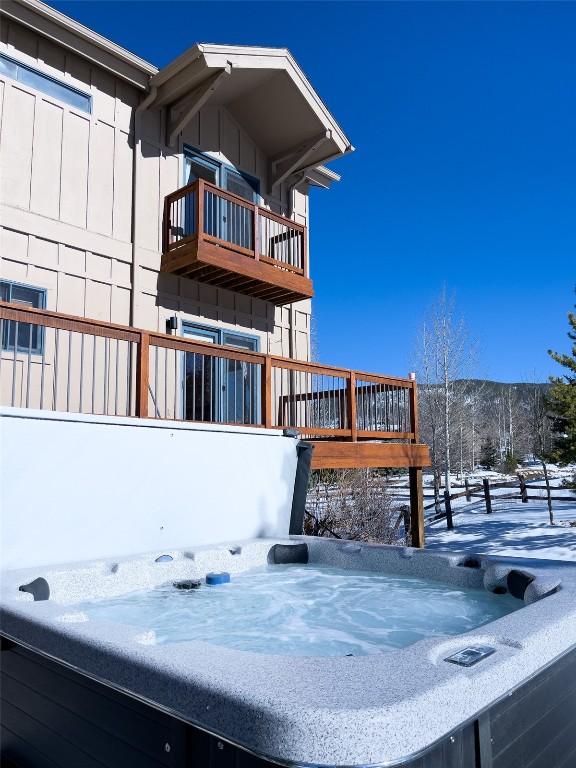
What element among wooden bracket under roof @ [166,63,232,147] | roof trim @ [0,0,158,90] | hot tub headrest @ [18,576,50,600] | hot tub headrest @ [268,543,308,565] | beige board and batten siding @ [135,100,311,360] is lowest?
hot tub headrest @ [268,543,308,565]

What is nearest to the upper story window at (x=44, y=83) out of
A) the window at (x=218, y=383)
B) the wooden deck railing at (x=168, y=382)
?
the wooden deck railing at (x=168, y=382)

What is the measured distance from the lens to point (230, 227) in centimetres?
930

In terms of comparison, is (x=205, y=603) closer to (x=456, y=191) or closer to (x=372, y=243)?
(x=456, y=191)

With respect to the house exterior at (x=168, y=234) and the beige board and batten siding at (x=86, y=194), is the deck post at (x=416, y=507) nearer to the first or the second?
the house exterior at (x=168, y=234)

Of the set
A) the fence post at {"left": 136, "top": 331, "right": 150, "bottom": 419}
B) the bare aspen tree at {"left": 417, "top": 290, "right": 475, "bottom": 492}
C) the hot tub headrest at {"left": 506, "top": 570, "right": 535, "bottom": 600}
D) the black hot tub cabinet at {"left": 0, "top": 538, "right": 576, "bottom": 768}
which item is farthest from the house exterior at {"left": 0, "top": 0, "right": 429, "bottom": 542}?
the bare aspen tree at {"left": 417, "top": 290, "right": 475, "bottom": 492}

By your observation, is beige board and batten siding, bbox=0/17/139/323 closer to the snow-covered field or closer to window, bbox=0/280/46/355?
window, bbox=0/280/46/355

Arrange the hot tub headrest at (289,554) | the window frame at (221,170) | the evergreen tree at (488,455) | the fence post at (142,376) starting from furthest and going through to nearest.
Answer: the evergreen tree at (488,455)
the window frame at (221,170)
the hot tub headrest at (289,554)
the fence post at (142,376)

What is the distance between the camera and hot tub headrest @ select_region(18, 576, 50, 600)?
365cm

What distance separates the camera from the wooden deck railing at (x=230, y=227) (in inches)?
317

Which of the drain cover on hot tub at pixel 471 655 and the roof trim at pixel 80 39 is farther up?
the roof trim at pixel 80 39

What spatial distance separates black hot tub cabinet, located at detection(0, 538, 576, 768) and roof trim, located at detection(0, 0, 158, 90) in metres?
6.99

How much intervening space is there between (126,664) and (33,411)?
282cm

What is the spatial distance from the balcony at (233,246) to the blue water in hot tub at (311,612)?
184 inches

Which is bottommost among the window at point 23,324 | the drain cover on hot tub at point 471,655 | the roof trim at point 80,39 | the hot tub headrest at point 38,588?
the hot tub headrest at point 38,588
